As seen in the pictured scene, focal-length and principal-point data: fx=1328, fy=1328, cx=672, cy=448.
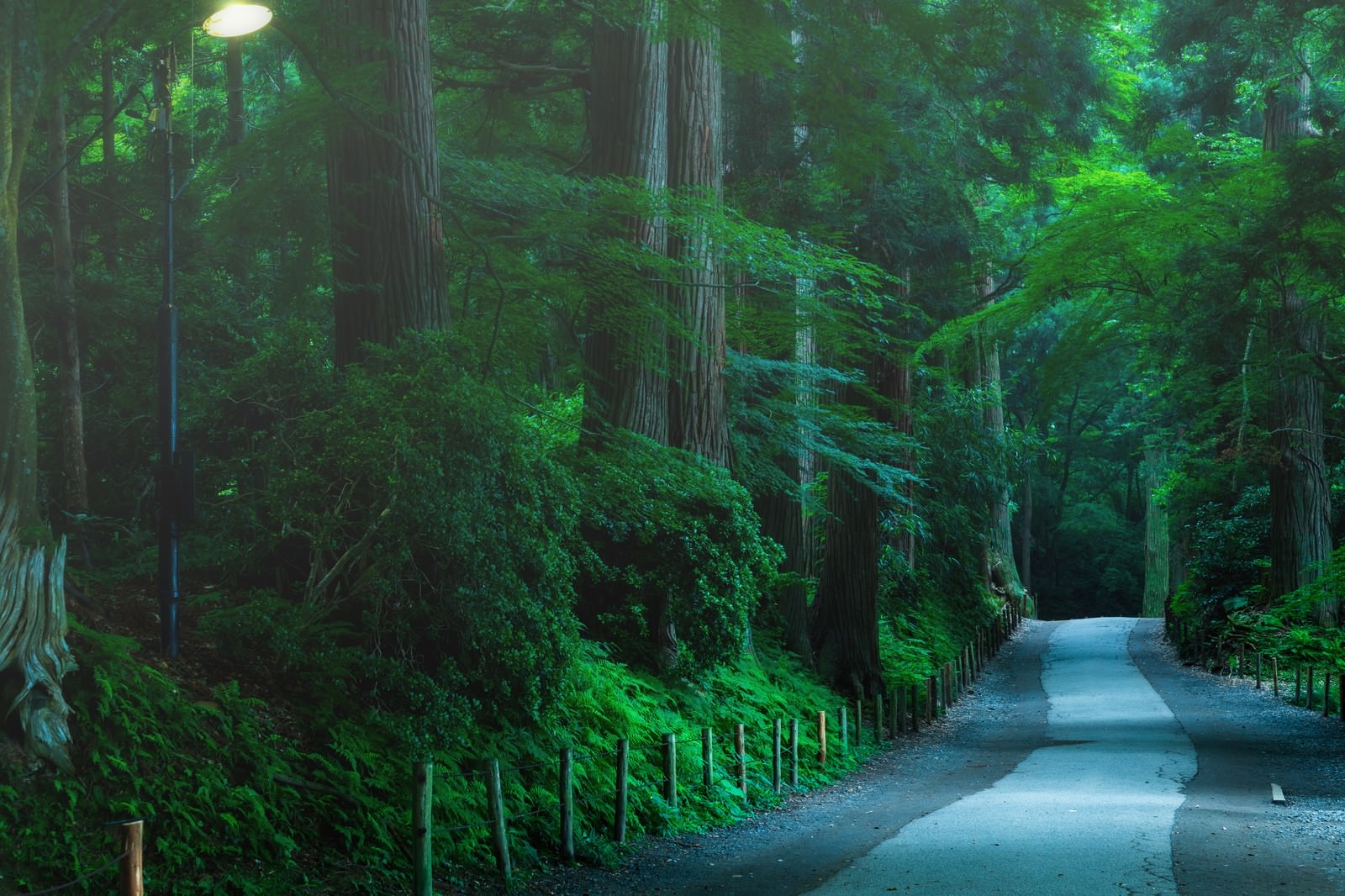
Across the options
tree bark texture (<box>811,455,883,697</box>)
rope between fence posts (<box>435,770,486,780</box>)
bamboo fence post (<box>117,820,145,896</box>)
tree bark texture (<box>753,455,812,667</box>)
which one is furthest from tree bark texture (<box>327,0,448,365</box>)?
tree bark texture (<box>811,455,883,697</box>)

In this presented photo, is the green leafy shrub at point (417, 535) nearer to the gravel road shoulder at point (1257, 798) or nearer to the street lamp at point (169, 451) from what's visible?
the street lamp at point (169, 451)

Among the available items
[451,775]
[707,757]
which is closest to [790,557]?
[707,757]

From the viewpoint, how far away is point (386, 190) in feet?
38.8

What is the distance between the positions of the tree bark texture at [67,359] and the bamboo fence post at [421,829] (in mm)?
5869

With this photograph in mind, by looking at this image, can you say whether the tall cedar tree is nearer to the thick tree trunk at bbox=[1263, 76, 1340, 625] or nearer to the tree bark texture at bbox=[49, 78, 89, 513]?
the tree bark texture at bbox=[49, 78, 89, 513]

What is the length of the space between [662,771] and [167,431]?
6430 mm

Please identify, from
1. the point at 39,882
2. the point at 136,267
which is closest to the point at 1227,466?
the point at 136,267

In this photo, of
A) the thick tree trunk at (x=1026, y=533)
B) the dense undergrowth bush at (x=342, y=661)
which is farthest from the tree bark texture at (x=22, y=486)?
the thick tree trunk at (x=1026, y=533)

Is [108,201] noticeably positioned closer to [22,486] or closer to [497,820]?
[22,486]

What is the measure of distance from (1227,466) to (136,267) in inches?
1032

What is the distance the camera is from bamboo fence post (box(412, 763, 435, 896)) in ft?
27.8

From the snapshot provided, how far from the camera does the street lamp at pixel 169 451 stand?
8828 millimetres

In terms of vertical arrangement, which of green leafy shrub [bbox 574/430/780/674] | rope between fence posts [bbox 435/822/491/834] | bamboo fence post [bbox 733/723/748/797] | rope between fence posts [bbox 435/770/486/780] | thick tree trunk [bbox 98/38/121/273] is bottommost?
bamboo fence post [bbox 733/723/748/797]

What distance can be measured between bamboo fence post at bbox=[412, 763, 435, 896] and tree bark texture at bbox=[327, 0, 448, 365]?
417cm
